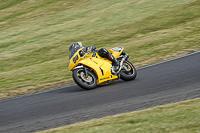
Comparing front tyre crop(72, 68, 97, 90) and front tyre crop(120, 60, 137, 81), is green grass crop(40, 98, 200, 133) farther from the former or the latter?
front tyre crop(120, 60, 137, 81)

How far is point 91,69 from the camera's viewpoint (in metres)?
9.11

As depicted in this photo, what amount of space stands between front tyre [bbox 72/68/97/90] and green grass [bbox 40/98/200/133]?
115 inches

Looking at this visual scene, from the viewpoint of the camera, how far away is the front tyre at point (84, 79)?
8797 millimetres

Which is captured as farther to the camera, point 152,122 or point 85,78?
point 85,78

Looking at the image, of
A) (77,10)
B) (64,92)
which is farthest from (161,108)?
(77,10)

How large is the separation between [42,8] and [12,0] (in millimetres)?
5320

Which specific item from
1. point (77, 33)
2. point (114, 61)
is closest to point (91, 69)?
point (114, 61)

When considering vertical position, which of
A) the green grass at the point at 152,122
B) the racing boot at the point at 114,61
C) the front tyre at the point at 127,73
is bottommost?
the green grass at the point at 152,122

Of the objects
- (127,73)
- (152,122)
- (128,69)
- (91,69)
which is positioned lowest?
(152,122)

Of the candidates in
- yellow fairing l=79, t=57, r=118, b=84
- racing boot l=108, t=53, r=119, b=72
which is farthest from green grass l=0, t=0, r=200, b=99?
racing boot l=108, t=53, r=119, b=72

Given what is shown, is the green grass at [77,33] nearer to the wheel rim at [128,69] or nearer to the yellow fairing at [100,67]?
the yellow fairing at [100,67]

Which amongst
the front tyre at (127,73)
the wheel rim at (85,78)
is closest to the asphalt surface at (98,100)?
the front tyre at (127,73)

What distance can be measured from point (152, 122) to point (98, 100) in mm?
2685

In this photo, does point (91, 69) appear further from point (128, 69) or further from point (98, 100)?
point (98, 100)
